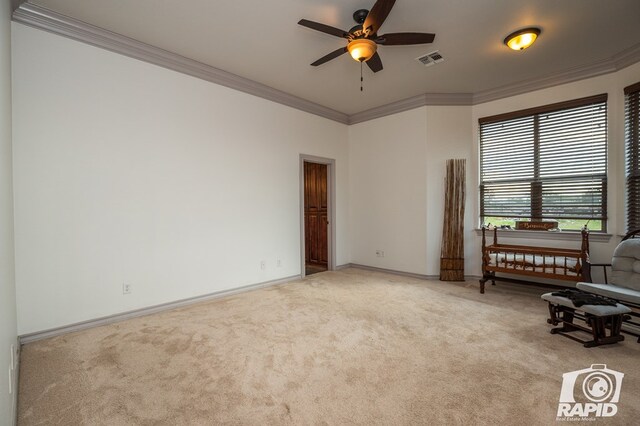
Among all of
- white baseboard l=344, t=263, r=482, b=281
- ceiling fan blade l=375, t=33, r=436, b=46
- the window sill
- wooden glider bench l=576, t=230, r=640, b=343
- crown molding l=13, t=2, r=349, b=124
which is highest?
crown molding l=13, t=2, r=349, b=124

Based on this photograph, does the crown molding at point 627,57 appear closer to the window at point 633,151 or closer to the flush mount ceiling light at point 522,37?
the window at point 633,151

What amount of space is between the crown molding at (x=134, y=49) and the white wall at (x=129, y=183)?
79 mm

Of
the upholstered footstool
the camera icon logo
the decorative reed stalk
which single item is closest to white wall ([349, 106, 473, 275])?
the decorative reed stalk

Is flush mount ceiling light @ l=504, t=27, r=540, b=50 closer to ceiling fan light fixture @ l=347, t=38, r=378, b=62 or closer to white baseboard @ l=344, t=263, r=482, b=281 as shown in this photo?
A: ceiling fan light fixture @ l=347, t=38, r=378, b=62

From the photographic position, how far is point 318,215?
6504mm

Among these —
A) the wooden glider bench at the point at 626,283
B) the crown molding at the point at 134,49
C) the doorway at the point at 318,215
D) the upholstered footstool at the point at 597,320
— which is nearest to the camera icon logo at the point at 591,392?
the upholstered footstool at the point at 597,320

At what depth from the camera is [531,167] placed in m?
4.63

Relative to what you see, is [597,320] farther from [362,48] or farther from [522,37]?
[362,48]

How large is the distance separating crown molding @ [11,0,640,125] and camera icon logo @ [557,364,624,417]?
380 cm

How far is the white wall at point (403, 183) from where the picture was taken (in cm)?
515

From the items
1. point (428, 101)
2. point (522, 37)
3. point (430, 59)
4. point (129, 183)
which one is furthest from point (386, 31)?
point (129, 183)

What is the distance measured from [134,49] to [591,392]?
5.21 metres

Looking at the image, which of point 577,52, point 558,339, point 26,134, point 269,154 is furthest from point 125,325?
point 577,52

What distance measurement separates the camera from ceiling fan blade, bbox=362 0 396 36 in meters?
2.34
